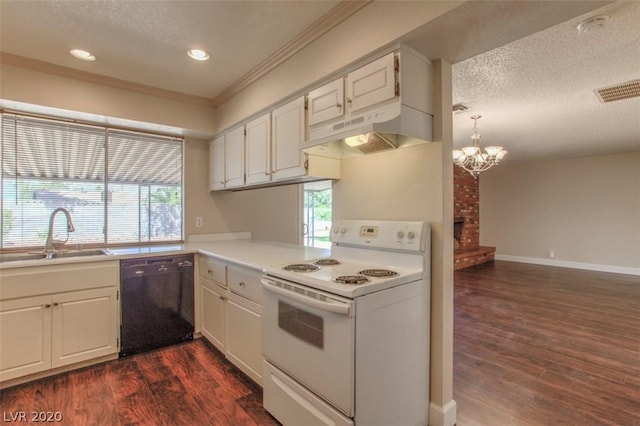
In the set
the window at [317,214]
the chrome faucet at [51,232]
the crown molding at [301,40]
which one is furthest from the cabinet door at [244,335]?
the window at [317,214]

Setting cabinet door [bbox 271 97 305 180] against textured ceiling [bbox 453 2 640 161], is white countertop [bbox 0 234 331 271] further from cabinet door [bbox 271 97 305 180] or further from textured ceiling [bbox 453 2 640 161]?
textured ceiling [bbox 453 2 640 161]

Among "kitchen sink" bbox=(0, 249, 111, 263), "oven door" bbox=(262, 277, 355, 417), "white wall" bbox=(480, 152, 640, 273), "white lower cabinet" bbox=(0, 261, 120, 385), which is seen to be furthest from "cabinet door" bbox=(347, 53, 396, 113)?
"white wall" bbox=(480, 152, 640, 273)

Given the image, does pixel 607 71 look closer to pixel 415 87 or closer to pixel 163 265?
pixel 415 87

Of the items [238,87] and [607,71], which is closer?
[607,71]

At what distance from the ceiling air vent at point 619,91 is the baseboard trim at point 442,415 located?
3218mm

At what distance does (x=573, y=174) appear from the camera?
6.58m

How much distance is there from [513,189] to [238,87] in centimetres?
708

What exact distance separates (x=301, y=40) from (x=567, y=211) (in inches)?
287

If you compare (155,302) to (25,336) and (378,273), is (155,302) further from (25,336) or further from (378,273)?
(378,273)

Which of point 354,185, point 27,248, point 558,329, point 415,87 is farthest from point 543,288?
point 27,248

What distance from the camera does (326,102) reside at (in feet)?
6.61

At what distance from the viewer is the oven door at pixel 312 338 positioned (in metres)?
1.38

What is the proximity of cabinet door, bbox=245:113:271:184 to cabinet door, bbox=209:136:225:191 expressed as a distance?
0.60 m

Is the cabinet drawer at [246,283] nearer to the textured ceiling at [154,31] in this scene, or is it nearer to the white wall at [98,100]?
the textured ceiling at [154,31]
